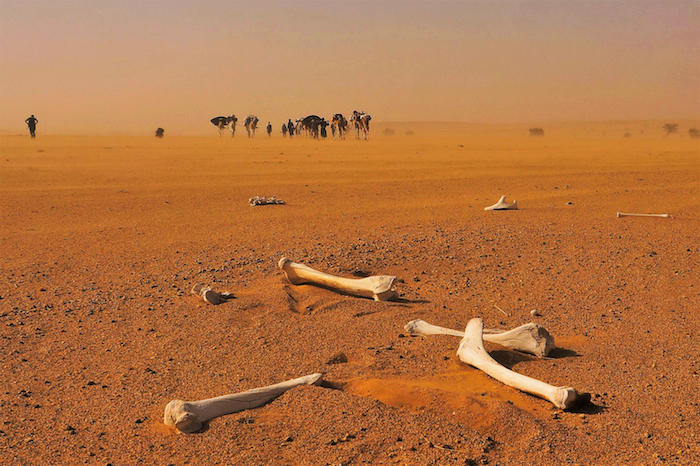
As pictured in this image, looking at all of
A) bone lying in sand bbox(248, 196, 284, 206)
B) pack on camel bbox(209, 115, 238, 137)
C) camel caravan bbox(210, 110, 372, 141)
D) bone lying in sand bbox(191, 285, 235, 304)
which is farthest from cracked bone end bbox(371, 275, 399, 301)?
pack on camel bbox(209, 115, 238, 137)

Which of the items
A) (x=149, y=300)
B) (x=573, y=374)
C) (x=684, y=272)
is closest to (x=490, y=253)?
(x=684, y=272)

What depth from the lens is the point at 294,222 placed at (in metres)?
10.4

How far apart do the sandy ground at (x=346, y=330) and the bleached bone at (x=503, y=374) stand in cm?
8

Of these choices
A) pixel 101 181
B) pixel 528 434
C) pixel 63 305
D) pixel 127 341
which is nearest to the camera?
pixel 528 434

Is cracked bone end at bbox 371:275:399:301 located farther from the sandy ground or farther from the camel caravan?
the camel caravan

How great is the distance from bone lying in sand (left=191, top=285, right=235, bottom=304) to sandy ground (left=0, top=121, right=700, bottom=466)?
150mm

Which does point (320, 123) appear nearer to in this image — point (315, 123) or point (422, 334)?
point (315, 123)

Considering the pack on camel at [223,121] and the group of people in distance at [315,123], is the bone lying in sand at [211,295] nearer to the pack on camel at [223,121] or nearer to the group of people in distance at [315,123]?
the group of people in distance at [315,123]

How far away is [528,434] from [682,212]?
28.7ft

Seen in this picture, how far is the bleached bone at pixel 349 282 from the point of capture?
614 cm

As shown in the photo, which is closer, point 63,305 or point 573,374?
point 573,374

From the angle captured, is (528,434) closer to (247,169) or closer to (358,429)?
(358,429)

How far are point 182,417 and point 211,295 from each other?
2560 mm

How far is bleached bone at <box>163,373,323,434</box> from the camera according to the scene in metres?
3.66
